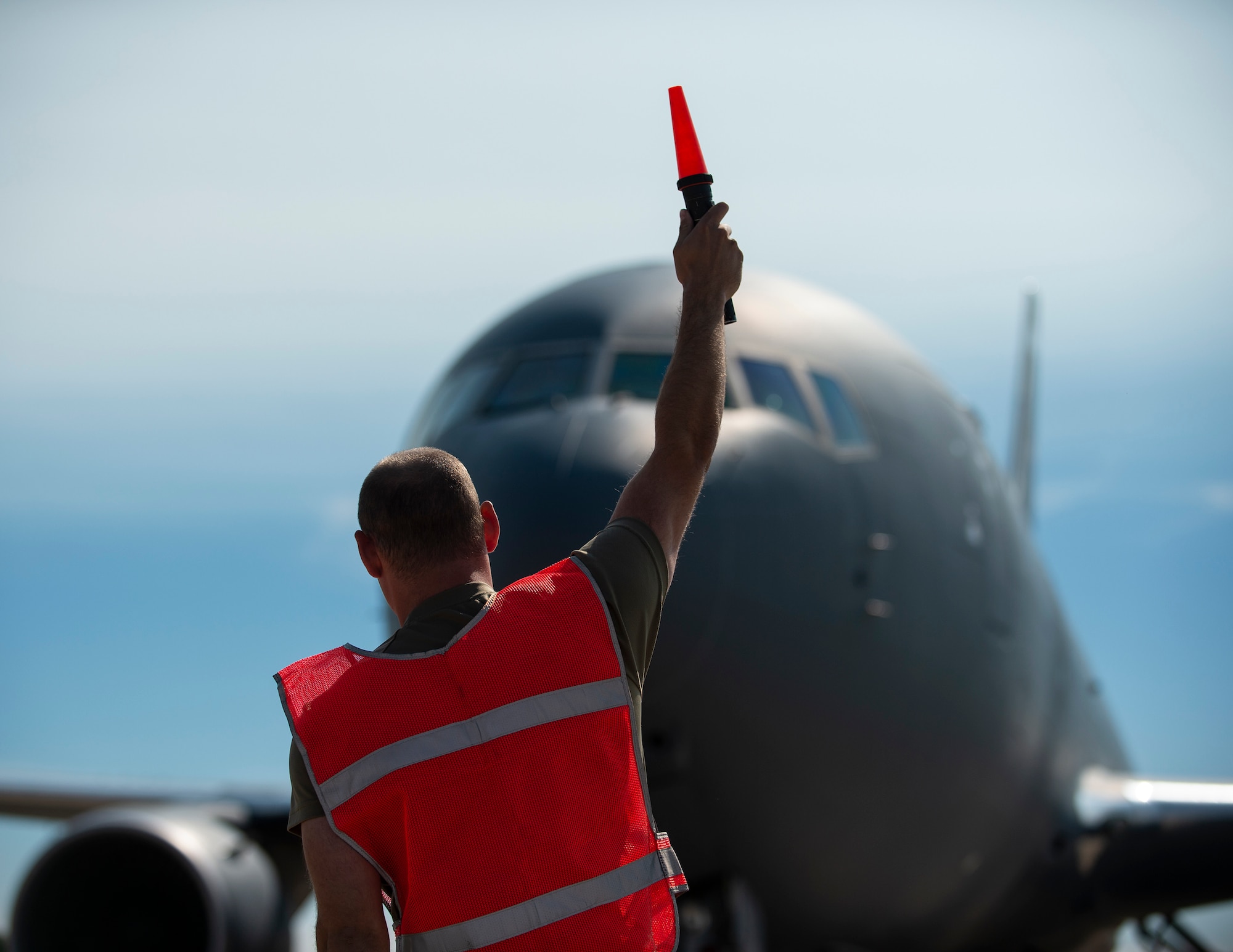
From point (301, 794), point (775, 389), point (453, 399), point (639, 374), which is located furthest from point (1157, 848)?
point (301, 794)

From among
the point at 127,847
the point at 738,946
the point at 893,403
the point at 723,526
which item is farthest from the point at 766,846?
the point at 127,847

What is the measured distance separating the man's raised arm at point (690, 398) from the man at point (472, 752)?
0.36 feet

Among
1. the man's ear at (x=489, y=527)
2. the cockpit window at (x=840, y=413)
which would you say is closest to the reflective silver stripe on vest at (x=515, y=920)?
the man's ear at (x=489, y=527)

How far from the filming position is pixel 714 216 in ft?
6.86

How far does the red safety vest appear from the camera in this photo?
5.44 feet

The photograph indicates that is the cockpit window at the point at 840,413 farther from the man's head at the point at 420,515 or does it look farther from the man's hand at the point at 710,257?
the man's head at the point at 420,515

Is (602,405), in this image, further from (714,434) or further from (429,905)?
(429,905)

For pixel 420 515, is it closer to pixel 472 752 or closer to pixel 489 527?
pixel 489 527

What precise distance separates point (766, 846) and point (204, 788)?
4.55 metres

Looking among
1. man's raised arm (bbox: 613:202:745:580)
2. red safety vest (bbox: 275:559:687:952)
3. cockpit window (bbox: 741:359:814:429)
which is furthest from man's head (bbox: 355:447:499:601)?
cockpit window (bbox: 741:359:814:429)

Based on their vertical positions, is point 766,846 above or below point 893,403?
below

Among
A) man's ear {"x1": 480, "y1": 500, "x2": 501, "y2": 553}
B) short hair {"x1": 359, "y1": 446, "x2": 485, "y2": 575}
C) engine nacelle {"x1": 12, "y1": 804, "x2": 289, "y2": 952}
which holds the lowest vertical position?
engine nacelle {"x1": 12, "y1": 804, "x2": 289, "y2": 952}

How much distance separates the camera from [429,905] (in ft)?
5.49

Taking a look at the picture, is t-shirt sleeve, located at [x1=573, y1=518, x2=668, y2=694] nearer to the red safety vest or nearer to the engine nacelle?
the red safety vest
